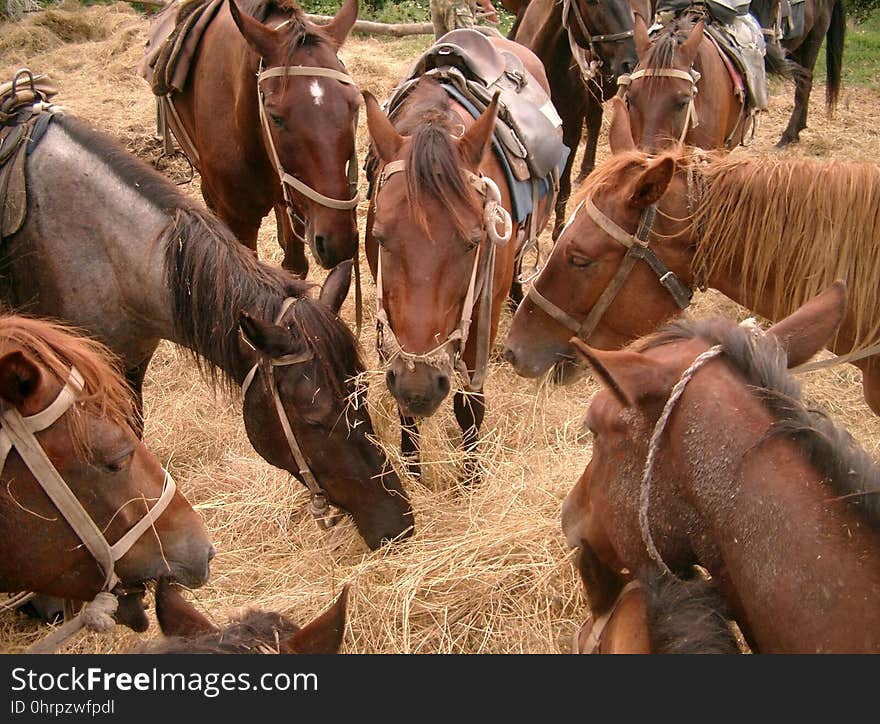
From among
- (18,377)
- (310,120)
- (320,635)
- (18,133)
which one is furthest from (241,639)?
(310,120)

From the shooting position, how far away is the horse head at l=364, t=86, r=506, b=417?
2602 mm

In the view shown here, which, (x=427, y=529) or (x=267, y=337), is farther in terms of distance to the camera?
(x=427, y=529)

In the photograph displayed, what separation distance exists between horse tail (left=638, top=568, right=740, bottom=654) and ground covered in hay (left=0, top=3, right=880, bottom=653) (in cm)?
110

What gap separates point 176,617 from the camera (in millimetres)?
1636

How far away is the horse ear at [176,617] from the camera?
1.62 meters

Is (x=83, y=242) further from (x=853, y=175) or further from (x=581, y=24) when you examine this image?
(x=581, y=24)

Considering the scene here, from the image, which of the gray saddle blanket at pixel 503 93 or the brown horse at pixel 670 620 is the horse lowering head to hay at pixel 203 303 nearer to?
the gray saddle blanket at pixel 503 93

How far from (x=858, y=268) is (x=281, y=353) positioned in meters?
1.94

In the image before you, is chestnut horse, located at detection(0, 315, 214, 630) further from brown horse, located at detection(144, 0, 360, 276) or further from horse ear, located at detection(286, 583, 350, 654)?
brown horse, located at detection(144, 0, 360, 276)

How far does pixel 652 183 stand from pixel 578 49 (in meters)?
3.47

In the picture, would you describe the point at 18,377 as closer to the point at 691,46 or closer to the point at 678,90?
the point at 678,90

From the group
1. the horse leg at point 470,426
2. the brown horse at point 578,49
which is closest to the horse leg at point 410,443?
the horse leg at point 470,426

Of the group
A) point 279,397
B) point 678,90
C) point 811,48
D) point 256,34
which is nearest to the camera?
point 279,397

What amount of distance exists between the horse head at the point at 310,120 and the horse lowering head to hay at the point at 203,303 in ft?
2.57
